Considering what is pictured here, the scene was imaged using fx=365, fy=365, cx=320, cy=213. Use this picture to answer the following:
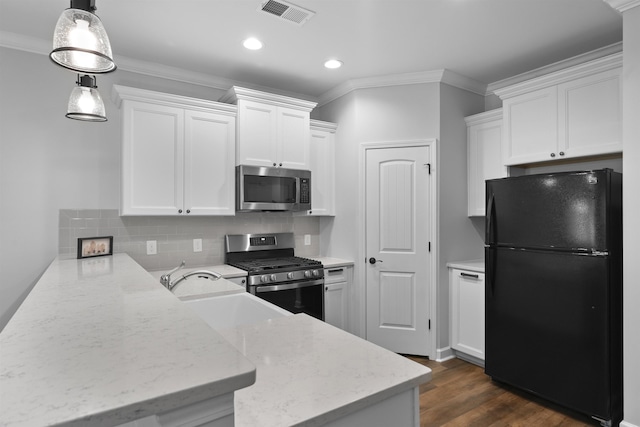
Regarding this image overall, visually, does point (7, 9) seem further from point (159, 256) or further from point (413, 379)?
point (413, 379)

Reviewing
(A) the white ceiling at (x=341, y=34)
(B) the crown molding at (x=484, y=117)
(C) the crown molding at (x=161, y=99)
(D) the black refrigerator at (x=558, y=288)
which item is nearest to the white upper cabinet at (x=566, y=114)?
(B) the crown molding at (x=484, y=117)

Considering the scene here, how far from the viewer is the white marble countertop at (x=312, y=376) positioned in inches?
32.2

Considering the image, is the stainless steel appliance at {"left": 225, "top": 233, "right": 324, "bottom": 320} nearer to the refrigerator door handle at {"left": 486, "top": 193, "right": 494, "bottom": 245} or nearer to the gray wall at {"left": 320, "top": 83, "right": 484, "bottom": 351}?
the gray wall at {"left": 320, "top": 83, "right": 484, "bottom": 351}

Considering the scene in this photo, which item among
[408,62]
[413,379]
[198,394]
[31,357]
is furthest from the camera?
[408,62]

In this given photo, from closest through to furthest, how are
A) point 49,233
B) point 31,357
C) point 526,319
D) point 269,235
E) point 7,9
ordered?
point 31,357
point 7,9
point 526,319
point 49,233
point 269,235

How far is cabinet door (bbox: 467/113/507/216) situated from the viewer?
11.1 feet

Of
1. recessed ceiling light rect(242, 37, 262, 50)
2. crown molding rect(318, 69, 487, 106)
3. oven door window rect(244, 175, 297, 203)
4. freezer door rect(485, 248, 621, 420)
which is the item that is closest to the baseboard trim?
freezer door rect(485, 248, 621, 420)

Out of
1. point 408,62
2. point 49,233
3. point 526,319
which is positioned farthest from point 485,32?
point 49,233

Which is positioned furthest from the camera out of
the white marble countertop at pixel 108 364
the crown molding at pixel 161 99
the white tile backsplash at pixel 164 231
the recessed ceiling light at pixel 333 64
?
the recessed ceiling light at pixel 333 64

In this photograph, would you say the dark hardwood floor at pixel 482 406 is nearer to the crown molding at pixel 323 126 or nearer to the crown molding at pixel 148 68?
the crown molding at pixel 323 126

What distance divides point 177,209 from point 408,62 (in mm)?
2364

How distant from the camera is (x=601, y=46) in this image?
2.90 m

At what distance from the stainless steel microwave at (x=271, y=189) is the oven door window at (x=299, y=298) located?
2.48ft

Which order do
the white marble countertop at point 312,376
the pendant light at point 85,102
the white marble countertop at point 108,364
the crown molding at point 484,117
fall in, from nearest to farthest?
1. the white marble countertop at point 108,364
2. the white marble countertop at point 312,376
3. the pendant light at point 85,102
4. the crown molding at point 484,117
